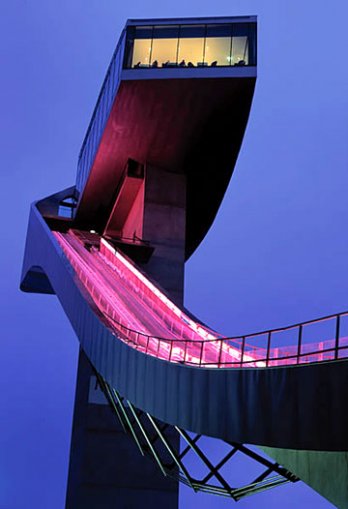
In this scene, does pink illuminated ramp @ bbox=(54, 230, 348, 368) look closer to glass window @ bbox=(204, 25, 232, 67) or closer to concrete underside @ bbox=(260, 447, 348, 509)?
concrete underside @ bbox=(260, 447, 348, 509)

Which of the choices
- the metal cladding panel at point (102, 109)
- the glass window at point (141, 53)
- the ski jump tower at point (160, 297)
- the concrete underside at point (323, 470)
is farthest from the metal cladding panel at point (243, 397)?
the metal cladding panel at point (102, 109)

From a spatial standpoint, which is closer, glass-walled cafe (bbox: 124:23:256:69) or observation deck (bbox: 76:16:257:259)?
observation deck (bbox: 76:16:257:259)

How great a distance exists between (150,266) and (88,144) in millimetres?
8775

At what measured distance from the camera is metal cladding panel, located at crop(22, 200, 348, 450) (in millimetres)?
9219

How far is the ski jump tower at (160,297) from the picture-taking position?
35.8ft

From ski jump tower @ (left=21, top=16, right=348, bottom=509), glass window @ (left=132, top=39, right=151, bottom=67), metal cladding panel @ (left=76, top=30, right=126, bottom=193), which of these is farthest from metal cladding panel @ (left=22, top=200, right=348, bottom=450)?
metal cladding panel @ (left=76, top=30, right=126, bottom=193)

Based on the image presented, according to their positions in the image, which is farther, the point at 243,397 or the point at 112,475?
the point at 112,475

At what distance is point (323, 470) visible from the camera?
10852mm

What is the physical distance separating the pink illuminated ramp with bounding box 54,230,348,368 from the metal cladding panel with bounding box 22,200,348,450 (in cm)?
51

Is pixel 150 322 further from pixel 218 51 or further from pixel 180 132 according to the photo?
pixel 218 51

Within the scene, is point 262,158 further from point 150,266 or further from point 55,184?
point 150,266

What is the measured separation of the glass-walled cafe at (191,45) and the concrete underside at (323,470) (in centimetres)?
1761

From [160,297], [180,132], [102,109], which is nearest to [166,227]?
[180,132]

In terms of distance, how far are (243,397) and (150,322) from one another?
33.0 ft
